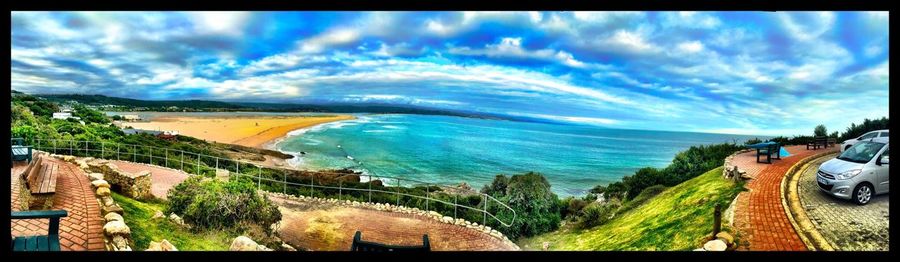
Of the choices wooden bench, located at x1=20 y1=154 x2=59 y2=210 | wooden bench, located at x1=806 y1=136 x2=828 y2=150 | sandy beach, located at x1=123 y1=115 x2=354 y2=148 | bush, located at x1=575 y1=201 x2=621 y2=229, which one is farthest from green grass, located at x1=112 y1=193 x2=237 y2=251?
wooden bench, located at x1=806 y1=136 x2=828 y2=150

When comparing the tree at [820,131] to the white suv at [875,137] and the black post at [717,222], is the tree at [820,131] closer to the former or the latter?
the white suv at [875,137]

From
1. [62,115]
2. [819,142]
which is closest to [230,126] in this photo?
[62,115]

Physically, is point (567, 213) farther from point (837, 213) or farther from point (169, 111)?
point (169, 111)

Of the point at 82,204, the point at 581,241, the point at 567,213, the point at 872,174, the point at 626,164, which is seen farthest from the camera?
the point at 626,164

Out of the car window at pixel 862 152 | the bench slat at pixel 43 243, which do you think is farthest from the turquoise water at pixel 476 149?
the bench slat at pixel 43 243

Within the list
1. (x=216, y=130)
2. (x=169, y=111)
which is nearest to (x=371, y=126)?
(x=216, y=130)
